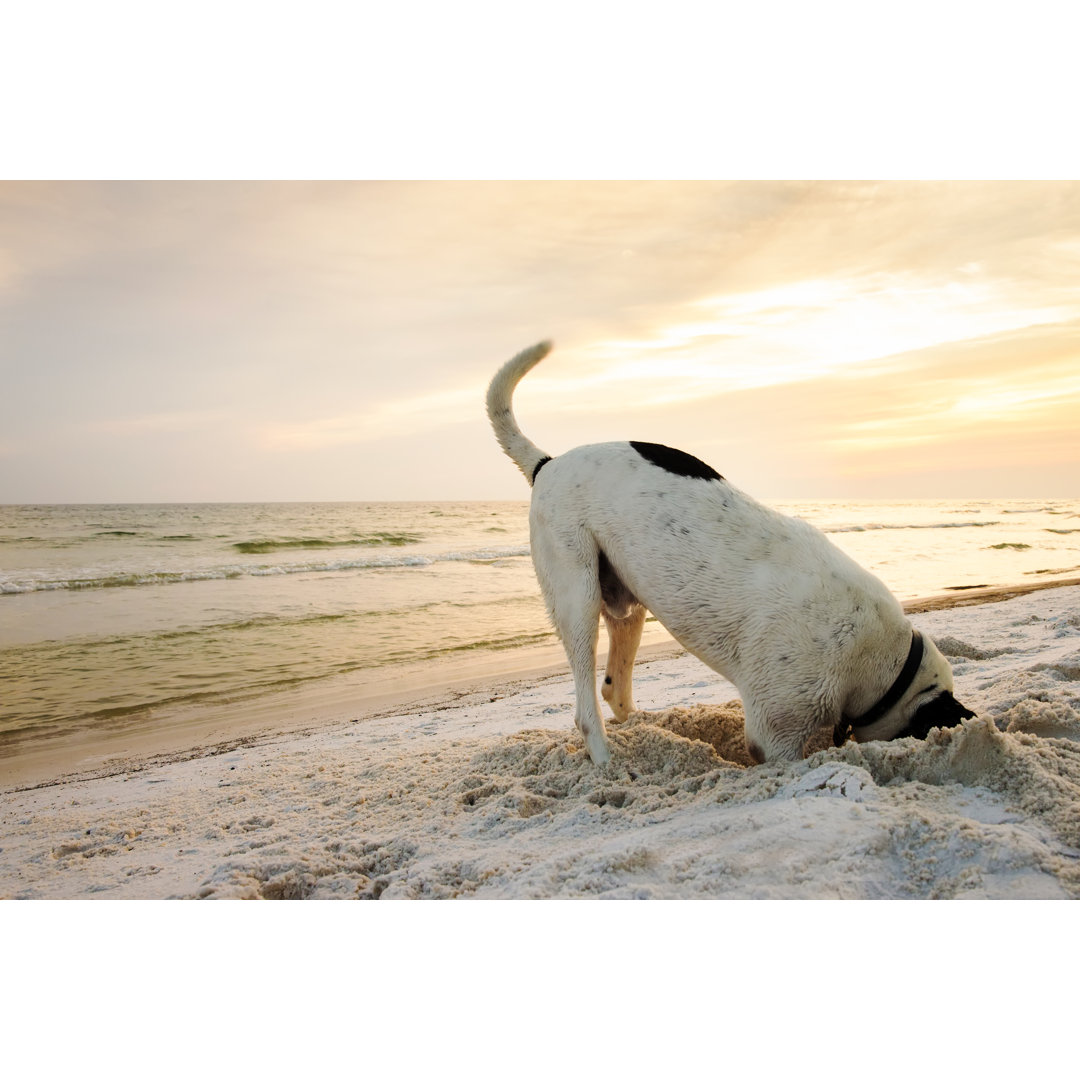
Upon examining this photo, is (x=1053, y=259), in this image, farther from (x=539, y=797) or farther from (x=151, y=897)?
(x=151, y=897)

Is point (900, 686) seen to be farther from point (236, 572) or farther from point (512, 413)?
point (236, 572)

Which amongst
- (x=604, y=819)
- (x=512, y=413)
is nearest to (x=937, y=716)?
(x=604, y=819)

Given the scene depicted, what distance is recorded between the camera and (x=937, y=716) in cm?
262

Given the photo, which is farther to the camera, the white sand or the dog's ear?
the dog's ear

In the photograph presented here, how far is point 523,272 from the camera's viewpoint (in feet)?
16.4

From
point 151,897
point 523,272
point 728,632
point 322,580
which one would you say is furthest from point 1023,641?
point 322,580

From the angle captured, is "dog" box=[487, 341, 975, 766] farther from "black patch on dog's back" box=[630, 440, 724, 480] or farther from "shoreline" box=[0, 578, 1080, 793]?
"shoreline" box=[0, 578, 1080, 793]

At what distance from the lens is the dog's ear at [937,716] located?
103 inches

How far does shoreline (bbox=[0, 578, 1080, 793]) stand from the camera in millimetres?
4324

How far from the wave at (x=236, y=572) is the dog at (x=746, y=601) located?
415 inches

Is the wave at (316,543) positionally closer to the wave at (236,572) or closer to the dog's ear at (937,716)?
the wave at (236,572)

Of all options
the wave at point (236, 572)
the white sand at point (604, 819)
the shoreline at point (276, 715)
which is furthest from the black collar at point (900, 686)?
the wave at point (236, 572)

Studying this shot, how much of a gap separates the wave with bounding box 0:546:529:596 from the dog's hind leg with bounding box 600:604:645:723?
33.5 ft

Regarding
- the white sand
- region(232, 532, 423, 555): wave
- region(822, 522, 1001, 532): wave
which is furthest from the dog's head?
region(822, 522, 1001, 532): wave
